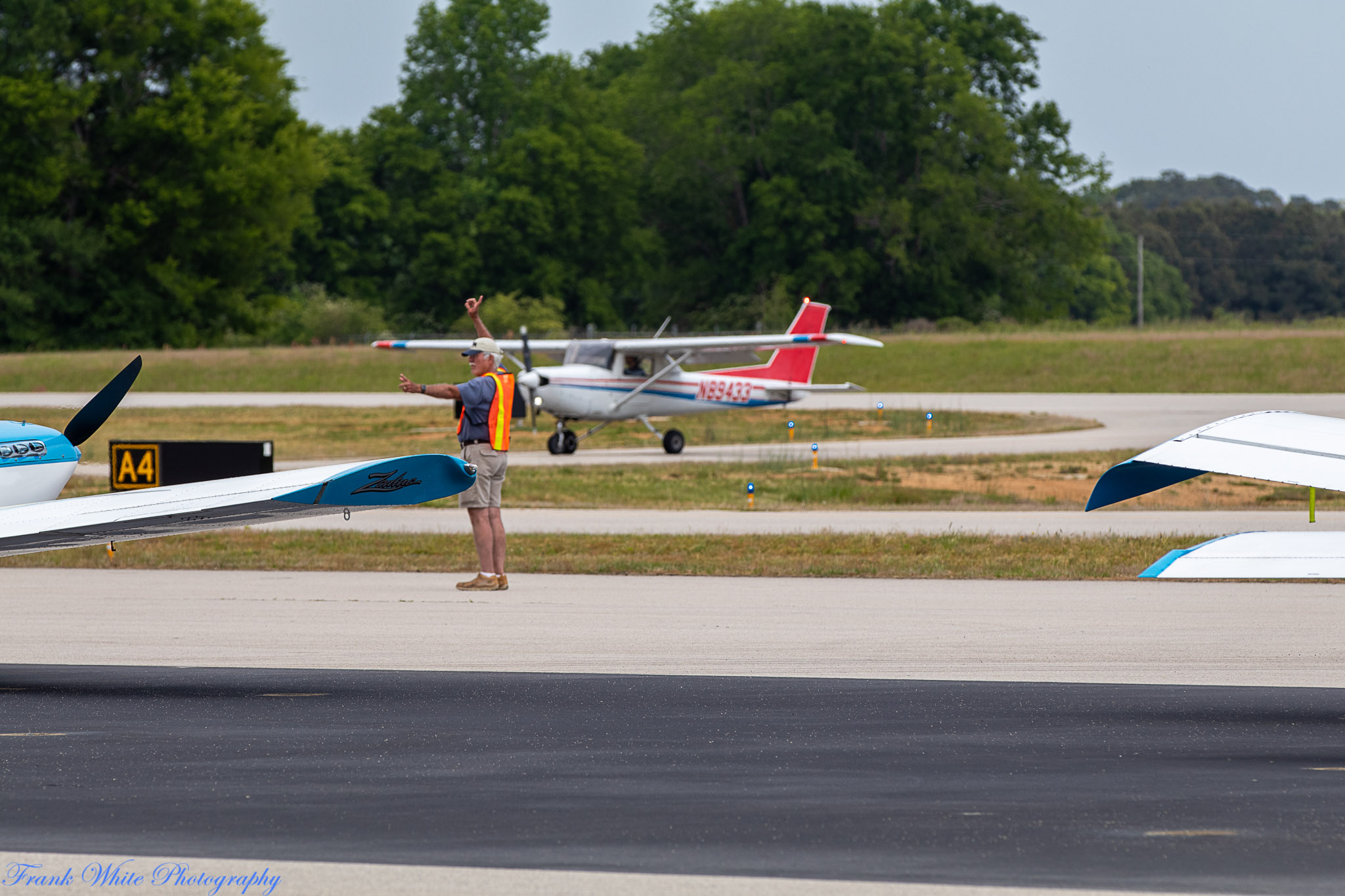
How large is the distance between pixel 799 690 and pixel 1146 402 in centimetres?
3885

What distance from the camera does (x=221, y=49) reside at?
236 ft

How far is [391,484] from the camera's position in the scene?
7.19 m

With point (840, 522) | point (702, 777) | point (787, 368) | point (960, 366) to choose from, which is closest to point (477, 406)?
point (702, 777)

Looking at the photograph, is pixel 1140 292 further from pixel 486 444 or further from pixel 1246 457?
pixel 1246 457

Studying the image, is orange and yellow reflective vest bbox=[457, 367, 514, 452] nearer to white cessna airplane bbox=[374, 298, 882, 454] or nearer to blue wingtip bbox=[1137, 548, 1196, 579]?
blue wingtip bbox=[1137, 548, 1196, 579]

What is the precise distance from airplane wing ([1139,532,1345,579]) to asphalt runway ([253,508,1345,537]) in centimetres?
966

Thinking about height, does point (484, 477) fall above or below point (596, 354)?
below

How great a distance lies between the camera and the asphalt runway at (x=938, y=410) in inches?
1077

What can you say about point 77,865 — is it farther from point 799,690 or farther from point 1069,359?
point 1069,359

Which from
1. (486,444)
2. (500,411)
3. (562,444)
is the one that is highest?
(500,411)

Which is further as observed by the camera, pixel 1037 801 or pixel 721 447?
pixel 721 447

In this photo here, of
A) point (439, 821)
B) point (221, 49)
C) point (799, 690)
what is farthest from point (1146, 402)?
point (221, 49)

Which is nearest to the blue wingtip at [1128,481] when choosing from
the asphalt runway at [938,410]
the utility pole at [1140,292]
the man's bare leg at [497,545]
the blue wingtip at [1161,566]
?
the blue wingtip at [1161,566]

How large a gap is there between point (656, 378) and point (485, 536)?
59.7 feet
